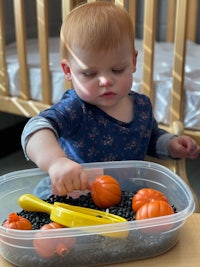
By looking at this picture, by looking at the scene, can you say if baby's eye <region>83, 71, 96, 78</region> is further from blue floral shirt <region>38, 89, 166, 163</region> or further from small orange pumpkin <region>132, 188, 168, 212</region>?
small orange pumpkin <region>132, 188, 168, 212</region>

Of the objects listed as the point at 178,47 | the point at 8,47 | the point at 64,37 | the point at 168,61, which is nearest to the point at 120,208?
the point at 64,37

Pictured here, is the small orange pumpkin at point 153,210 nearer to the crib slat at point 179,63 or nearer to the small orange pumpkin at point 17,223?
the small orange pumpkin at point 17,223

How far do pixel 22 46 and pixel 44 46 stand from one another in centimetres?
10

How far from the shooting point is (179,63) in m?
1.43

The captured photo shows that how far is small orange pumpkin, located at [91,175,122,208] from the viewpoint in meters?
0.72

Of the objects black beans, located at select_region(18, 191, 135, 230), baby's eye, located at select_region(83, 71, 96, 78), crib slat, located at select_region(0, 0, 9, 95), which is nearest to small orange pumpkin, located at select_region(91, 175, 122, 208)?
black beans, located at select_region(18, 191, 135, 230)

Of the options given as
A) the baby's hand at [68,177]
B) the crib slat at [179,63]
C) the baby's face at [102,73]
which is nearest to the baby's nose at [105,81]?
the baby's face at [102,73]

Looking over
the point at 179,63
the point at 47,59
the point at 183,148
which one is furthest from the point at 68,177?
the point at 47,59

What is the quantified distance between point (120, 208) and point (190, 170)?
49.3 inches

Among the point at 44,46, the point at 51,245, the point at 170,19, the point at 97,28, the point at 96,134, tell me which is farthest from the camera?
the point at 170,19

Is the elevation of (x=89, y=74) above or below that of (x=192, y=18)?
above

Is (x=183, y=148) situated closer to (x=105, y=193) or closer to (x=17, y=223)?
(x=105, y=193)

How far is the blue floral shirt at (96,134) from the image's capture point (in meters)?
0.93

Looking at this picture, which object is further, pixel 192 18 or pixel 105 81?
pixel 192 18
